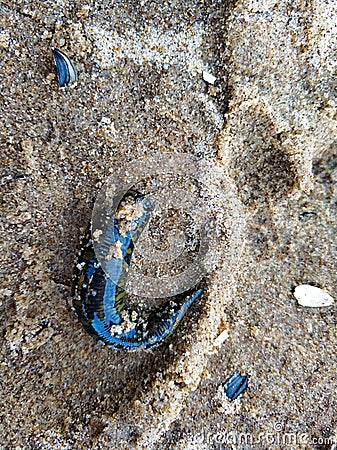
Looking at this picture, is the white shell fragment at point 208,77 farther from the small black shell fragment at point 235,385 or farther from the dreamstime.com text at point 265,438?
the dreamstime.com text at point 265,438

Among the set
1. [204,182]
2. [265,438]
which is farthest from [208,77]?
[265,438]

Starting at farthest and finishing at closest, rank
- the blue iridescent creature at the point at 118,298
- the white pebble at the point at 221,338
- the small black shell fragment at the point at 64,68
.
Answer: the white pebble at the point at 221,338
the blue iridescent creature at the point at 118,298
the small black shell fragment at the point at 64,68

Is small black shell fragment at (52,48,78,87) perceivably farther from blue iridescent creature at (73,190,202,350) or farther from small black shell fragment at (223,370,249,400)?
small black shell fragment at (223,370,249,400)

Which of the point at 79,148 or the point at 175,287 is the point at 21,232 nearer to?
the point at 79,148

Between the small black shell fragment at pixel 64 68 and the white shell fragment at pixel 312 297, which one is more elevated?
the small black shell fragment at pixel 64 68

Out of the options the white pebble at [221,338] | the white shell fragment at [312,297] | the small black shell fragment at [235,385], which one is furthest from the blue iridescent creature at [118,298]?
the white shell fragment at [312,297]

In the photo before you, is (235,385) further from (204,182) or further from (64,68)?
(64,68)

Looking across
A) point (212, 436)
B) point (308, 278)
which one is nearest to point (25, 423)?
point (212, 436)
